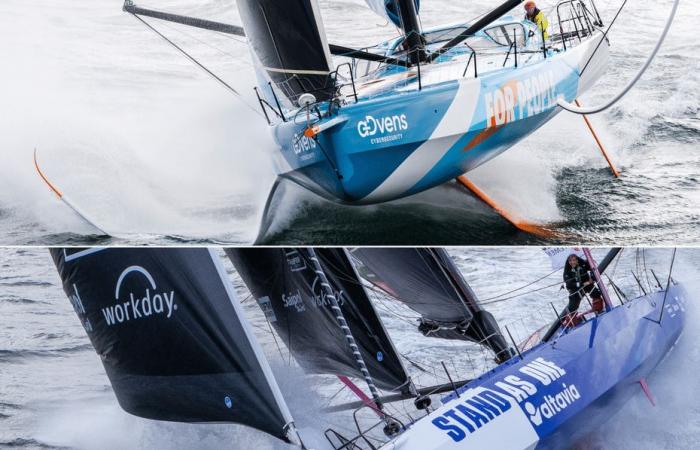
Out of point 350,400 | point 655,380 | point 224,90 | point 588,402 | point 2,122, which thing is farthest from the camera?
point 224,90

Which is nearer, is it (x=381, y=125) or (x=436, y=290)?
(x=381, y=125)

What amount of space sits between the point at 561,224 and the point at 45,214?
325 centimetres

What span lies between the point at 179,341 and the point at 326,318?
1259 mm

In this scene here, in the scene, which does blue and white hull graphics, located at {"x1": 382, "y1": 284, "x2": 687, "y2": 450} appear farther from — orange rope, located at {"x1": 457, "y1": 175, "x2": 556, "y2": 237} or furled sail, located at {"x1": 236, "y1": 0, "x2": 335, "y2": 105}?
furled sail, located at {"x1": 236, "y1": 0, "x2": 335, "y2": 105}

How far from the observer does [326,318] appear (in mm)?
4801

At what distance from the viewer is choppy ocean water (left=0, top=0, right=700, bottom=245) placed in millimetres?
4836

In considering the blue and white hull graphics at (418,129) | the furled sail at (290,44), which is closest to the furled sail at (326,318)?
the blue and white hull graphics at (418,129)

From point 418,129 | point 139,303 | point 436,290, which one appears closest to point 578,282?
point 436,290

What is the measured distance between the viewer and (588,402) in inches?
166

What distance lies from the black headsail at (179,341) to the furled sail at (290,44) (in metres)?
1.32

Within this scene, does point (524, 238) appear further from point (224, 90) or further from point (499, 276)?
point (224, 90)

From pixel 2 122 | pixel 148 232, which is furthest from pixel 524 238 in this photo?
pixel 2 122

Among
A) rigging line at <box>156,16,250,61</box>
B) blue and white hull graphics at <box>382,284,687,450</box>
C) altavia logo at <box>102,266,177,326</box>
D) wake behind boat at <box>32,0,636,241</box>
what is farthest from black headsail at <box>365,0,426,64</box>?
rigging line at <box>156,16,250,61</box>

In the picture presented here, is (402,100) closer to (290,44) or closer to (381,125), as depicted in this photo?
(381,125)
